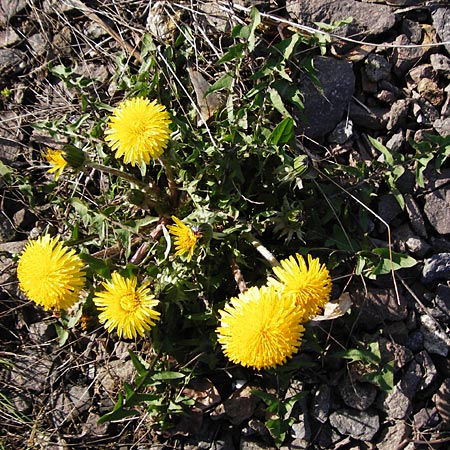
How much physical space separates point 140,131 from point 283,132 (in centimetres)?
71

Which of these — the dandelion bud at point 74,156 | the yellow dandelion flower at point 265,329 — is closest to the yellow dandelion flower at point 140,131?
the dandelion bud at point 74,156

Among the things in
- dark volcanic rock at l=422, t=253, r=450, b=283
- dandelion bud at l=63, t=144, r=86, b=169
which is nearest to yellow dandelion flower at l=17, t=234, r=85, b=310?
dandelion bud at l=63, t=144, r=86, b=169

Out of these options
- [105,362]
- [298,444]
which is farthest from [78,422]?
[298,444]

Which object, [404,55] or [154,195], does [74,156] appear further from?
[404,55]

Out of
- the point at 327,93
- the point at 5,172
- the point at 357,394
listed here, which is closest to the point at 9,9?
the point at 5,172

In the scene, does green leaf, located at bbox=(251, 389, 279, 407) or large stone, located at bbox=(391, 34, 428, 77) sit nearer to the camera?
green leaf, located at bbox=(251, 389, 279, 407)

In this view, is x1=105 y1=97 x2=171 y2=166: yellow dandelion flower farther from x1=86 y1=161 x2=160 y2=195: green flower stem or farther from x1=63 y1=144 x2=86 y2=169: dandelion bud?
x1=86 y1=161 x2=160 y2=195: green flower stem

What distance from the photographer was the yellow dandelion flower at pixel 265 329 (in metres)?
2.36

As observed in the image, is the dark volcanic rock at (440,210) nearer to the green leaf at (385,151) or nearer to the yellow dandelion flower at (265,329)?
the green leaf at (385,151)

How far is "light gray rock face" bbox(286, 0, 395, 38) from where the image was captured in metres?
3.18

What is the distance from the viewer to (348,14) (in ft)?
10.5

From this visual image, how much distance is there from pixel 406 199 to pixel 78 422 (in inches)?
87.7

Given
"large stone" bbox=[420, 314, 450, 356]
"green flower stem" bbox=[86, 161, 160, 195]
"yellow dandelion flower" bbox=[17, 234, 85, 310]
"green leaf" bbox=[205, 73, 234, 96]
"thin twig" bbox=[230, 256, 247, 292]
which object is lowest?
"large stone" bbox=[420, 314, 450, 356]

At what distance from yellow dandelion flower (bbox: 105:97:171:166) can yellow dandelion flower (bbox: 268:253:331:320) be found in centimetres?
81
